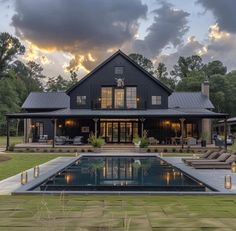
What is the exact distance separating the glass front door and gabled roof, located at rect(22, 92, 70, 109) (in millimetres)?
6031

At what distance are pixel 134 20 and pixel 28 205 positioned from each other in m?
24.0

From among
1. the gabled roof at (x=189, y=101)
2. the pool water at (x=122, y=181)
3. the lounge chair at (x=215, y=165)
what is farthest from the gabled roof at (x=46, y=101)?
the lounge chair at (x=215, y=165)

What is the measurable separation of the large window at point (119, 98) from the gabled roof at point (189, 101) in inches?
240

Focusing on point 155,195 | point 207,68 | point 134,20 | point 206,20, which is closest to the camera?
point 155,195

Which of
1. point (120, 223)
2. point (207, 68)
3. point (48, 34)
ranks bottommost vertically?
point (120, 223)

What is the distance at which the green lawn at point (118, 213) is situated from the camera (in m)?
6.61

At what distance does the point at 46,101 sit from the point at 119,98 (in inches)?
335

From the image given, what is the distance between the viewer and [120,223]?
22.4 feet

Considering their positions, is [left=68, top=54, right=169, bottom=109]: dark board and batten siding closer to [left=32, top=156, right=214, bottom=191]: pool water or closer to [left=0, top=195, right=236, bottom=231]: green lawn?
[left=32, top=156, right=214, bottom=191]: pool water

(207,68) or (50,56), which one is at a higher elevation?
(207,68)

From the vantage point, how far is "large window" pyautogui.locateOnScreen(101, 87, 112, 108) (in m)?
35.8

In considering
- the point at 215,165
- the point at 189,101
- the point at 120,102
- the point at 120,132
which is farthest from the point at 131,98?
the point at 215,165

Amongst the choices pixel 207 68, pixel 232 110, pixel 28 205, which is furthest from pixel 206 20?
pixel 207 68

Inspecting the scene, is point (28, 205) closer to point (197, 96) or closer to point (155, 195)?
point (155, 195)
